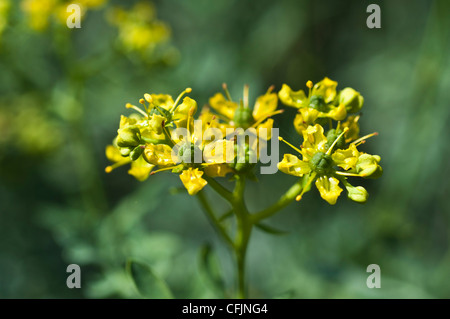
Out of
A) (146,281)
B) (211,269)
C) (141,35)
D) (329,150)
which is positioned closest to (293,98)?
(329,150)

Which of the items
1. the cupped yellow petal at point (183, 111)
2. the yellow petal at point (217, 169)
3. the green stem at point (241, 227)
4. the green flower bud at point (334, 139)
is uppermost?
the cupped yellow petal at point (183, 111)

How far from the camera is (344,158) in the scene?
6.65 ft

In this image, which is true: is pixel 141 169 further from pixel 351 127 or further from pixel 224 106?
pixel 351 127

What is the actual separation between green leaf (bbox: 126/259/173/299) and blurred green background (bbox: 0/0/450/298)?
1.64ft

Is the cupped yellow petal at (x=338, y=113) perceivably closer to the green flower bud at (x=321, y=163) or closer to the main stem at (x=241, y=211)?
the green flower bud at (x=321, y=163)

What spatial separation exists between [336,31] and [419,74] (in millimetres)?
1155

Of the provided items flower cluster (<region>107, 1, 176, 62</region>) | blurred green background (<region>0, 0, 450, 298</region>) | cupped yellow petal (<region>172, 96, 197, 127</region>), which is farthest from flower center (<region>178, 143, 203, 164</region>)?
flower cluster (<region>107, 1, 176, 62</region>)

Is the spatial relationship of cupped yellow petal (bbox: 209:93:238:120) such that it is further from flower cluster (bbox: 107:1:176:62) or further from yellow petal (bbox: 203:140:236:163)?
flower cluster (bbox: 107:1:176:62)

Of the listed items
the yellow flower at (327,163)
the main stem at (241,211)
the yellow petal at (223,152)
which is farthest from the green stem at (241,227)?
the yellow flower at (327,163)

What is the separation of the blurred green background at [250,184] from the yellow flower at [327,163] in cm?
105

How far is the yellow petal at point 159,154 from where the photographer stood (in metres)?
1.97

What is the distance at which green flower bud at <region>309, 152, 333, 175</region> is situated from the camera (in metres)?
2.01
